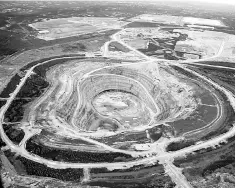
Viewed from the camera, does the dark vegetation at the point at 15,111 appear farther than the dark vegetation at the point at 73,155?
Yes

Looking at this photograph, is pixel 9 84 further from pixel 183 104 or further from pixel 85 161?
pixel 183 104

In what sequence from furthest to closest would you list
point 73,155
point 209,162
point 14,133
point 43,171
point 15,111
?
point 15,111, point 14,133, point 73,155, point 209,162, point 43,171

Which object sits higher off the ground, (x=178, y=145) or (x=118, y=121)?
(x=178, y=145)

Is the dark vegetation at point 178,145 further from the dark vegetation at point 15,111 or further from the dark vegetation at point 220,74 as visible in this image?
→ the dark vegetation at point 15,111

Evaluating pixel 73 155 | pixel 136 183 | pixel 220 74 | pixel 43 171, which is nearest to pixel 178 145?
pixel 136 183

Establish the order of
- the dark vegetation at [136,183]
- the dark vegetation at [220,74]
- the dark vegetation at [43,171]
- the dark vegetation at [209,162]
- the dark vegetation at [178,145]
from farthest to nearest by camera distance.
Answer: the dark vegetation at [220,74] < the dark vegetation at [178,145] < the dark vegetation at [209,162] < the dark vegetation at [43,171] < the dark vegetation at [136,183]

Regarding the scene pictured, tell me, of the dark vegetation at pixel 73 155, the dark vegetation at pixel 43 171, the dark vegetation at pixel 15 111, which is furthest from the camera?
the dark vegetation at pixel 15 111

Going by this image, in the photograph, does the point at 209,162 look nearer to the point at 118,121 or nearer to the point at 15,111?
the point at 118,121

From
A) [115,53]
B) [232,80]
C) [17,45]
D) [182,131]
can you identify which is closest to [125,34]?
[115,53]

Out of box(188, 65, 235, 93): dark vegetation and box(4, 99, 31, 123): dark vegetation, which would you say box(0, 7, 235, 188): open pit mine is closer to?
box(4, 99, 31, 123): dark vegetation

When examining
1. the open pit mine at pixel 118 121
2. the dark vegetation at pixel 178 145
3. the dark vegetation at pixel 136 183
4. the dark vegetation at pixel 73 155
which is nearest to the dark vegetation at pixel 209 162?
the open pit mine at pixel 118 121

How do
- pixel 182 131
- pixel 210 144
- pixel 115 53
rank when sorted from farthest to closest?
1. pixel 115 53
2. pixel 182 131
3. pixel 210 144
